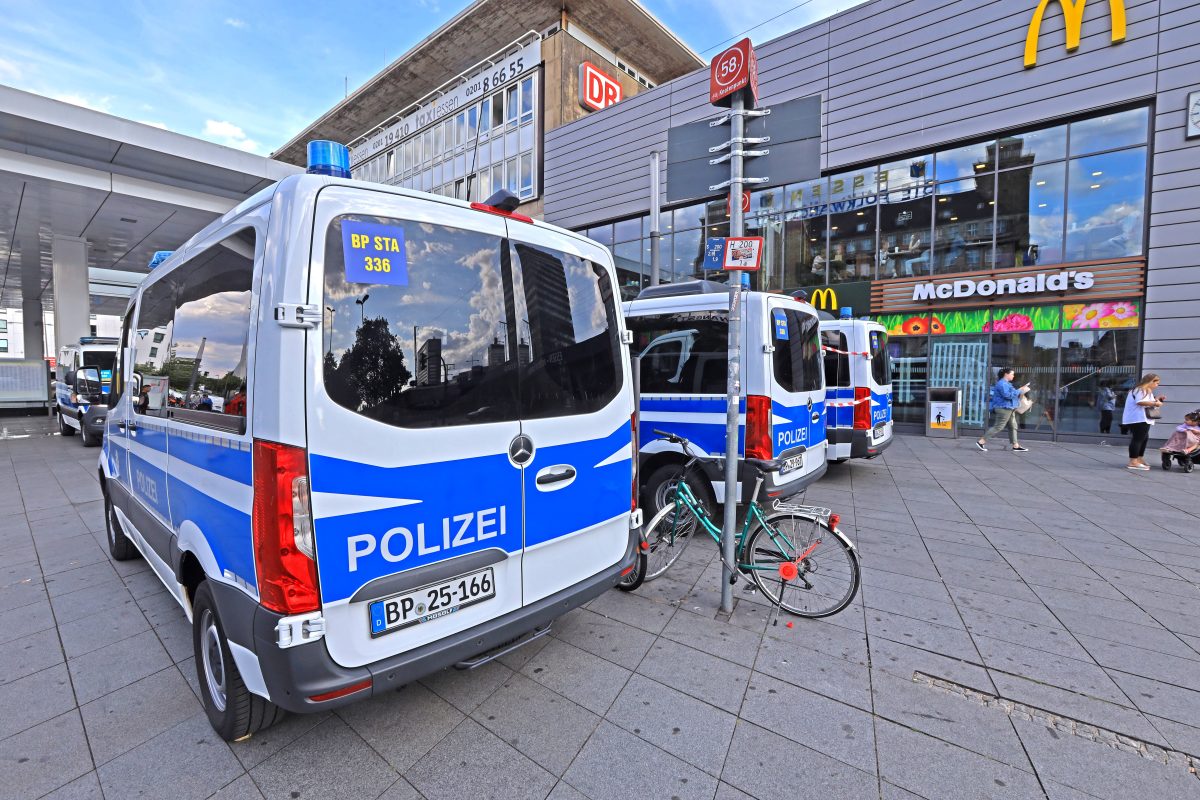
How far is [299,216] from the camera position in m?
1.87

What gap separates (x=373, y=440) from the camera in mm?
1958

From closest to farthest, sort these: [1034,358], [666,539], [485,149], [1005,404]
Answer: [666,539] < [1005,404] < [1034,358] < [485,149]

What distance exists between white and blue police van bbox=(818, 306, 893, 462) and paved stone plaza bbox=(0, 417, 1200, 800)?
136 inches

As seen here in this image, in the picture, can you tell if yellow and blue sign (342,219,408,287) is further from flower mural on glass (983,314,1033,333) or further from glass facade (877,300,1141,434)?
flower mural on glass (983,314,1033,333)

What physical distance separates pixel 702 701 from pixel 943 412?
12197 mm

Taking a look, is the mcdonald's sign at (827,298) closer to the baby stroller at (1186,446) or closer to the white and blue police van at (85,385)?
the baby stroller at (1186,446)

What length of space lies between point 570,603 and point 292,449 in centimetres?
145

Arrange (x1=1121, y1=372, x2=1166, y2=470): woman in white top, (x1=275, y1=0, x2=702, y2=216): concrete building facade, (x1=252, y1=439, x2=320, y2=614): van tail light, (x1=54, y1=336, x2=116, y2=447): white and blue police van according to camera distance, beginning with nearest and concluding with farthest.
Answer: (x1=252, y1=439, x2=320, y2=614): van tail light → (x1=1121, y1=372, x2=1166, y2=470): woman in white top → (x1=54, y1=336, x2=116, y2=447): white and blue police van → (x1=275, y1=0, x2=702, y2=216): concrete building facade

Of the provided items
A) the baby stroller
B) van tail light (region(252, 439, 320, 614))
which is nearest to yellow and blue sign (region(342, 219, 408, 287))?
van tail light (region(252, 439, 320, 614))

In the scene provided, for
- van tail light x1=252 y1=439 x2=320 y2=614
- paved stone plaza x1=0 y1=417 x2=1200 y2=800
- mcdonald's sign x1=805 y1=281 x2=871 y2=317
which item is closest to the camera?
van tail light x1=252 y1=439 x2=320 y2=614

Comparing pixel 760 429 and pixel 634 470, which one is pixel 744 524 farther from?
pixel 634 470

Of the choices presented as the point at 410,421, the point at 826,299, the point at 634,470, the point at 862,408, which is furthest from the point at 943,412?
the point at 410,421

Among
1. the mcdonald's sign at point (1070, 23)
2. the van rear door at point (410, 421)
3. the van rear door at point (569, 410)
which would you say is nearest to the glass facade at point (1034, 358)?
the mcdonald's sign at point (1070, 23)

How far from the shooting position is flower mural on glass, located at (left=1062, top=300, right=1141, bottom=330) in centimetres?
1096
